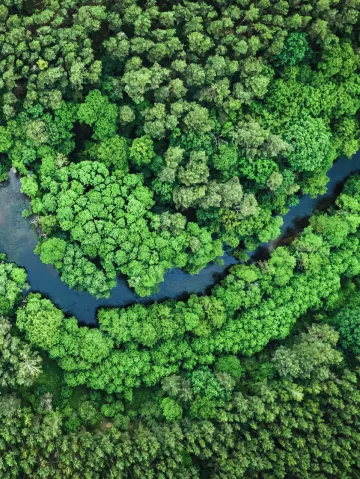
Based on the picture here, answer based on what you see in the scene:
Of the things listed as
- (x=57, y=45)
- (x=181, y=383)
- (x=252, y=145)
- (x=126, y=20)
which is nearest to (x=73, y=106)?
(x=57, y=45)

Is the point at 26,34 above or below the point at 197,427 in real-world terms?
above

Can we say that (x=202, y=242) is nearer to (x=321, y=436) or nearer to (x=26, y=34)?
(x=321, y=436)

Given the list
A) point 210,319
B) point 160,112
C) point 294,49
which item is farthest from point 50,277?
point 294,49

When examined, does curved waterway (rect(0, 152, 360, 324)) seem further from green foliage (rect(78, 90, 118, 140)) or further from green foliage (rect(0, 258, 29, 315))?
green foliage (rect(78, 90, 118, 140))

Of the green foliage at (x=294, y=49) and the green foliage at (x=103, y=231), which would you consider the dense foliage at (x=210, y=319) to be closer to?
the green foliage at (x=103, y=231)

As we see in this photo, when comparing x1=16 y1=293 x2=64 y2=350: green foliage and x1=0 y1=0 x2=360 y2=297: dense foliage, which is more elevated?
x1=0 y1=0 x2=360 y2=297: dense foliage

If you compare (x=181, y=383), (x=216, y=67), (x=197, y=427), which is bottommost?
(x=197, y=427)

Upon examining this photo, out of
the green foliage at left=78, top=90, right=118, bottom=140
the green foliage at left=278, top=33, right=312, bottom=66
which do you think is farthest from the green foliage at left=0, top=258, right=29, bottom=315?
the green foliage at left=278, top=33, right=312, bottom=66

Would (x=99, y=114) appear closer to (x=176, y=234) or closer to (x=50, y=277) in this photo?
(x=176, y=234)
